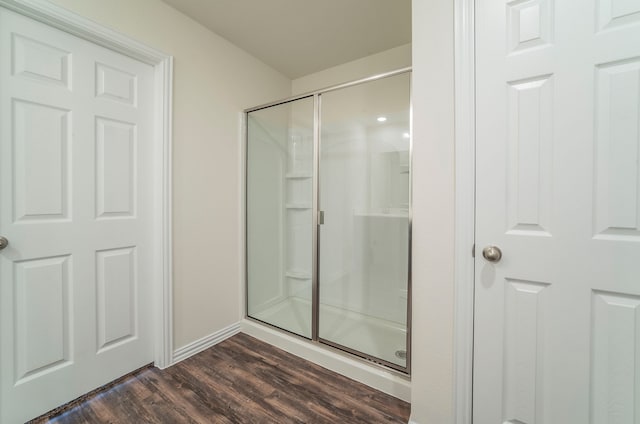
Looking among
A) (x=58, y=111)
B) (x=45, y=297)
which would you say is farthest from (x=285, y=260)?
(x=58, y=111)

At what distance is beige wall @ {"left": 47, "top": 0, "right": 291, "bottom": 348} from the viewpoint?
168 centimetres

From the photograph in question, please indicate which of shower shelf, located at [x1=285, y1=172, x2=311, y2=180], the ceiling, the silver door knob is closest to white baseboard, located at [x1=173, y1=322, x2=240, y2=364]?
shower shelf, located at [x1=285, y1=172, x2=311, y2=180]

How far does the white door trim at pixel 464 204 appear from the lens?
106 centimetres

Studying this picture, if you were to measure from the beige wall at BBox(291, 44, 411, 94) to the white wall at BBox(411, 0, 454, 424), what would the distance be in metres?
0.93

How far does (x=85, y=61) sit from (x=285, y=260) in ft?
Result: 6.35

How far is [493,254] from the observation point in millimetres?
1026

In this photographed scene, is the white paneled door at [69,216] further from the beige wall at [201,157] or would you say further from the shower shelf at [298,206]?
the shower shelf at [298,206]

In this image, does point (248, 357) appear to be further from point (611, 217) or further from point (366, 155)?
point (611, 217)

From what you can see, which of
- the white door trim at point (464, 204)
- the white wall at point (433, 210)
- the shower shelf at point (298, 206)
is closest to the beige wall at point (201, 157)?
the shower shelf at point (298, 206)

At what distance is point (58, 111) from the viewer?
1309 mm

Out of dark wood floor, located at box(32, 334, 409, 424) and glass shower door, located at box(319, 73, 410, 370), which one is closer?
dark wood floor, located at box(32, 334, 409, 424)

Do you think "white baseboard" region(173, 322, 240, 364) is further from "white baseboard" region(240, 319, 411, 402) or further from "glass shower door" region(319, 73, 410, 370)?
"glass shower door" region(319, 73, 410, 370)

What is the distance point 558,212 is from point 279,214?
1.91 m

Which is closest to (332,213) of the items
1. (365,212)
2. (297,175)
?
(365,212)
